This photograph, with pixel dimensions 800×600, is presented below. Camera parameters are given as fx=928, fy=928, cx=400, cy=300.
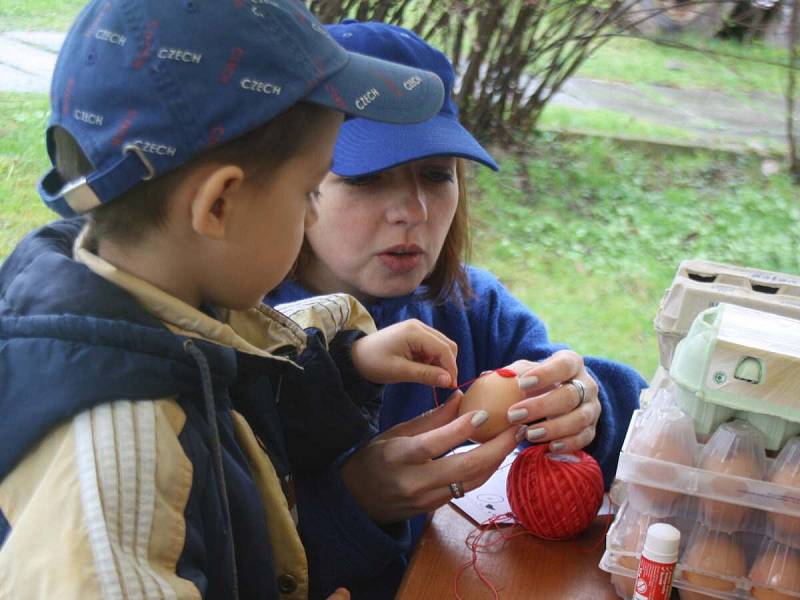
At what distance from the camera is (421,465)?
1.18m

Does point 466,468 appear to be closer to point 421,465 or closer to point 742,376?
point 421,465

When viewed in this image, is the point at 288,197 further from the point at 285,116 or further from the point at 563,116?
the point at 563,116

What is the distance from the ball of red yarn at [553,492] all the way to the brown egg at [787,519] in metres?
0.23

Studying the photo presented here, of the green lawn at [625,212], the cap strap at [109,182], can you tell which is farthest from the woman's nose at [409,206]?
the green lawn at [625,212]

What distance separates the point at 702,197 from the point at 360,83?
248 cm

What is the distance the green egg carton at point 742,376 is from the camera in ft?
3.08

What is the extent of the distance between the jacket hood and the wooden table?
1.25 feet

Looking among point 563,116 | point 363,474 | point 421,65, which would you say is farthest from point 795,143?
point 363,474

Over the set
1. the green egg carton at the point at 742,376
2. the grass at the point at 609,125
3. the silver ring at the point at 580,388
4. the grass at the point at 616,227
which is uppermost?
the green egg carton at the point at 742,376

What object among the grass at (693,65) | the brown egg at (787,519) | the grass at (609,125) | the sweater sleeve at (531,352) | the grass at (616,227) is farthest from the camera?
the grass at (609,125)

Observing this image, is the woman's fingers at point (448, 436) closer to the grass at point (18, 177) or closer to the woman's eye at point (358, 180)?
the woman's eye at point (358, 180)

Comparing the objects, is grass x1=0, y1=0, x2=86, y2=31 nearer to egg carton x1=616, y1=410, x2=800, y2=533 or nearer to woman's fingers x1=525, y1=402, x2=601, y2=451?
woman's fingers x1=525, y1=402, x2=601, y2=451

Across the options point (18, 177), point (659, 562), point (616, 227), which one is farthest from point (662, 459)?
point (616, 227)

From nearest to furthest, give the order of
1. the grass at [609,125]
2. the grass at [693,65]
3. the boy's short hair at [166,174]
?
the boy's short hair at [166,174]
the grass at [693,65]
the grass at [609,125]
